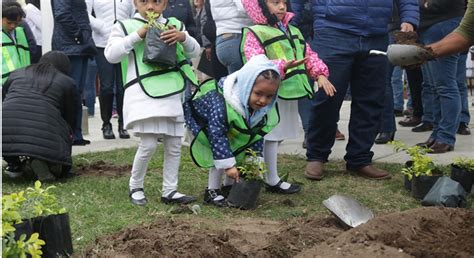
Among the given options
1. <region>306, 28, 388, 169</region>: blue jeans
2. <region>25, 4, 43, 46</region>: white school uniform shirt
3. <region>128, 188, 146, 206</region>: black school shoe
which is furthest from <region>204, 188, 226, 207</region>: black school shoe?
<region>25, 4, 43, 46</region>: white school uniform shirt

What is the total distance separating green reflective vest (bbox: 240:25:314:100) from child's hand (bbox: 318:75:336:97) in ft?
0.42

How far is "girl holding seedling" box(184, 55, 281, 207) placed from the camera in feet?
16.6

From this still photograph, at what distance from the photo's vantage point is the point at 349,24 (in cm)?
606

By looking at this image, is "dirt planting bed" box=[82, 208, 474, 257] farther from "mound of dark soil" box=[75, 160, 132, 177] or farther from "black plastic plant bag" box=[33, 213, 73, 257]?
"mound of dark soil" box=[75, 160, 132, 177]

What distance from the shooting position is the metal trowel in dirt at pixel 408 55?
4.56 metres

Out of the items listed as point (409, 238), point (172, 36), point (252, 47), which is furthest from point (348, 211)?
point (252, 47)

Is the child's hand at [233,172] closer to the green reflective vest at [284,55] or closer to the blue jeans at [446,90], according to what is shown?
the green reflective vest at [284,55]

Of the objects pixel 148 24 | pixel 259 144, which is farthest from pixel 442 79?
pixel 148 24

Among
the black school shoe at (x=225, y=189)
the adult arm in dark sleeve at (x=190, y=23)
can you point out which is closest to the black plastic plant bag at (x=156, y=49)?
A: the black school shoe at (x=225, y=189)

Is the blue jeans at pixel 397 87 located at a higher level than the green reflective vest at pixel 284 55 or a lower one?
lower

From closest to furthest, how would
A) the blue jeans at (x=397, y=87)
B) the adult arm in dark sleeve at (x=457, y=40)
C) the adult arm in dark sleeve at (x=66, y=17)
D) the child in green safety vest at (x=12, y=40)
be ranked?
the adult arm in dark sleeve at (x=457, y=40), the child in green safety vest at (x=12, y=40), the adult arm in dark sleeve at (x=66, y=17), the blue jeans at (x=397, y=87)

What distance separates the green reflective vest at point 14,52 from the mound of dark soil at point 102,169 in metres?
1.41

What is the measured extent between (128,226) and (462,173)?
242cm

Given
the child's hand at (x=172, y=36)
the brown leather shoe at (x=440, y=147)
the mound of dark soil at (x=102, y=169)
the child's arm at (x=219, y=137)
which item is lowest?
the mound of dark soil at (x=102, y=169)
